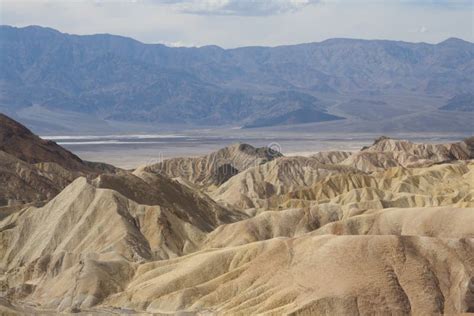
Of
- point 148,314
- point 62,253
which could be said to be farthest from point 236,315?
point 62,253

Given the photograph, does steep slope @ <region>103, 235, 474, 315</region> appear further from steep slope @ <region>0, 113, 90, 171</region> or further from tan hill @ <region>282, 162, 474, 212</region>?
steep slope @ <region>0, 113, 90, 171</region>

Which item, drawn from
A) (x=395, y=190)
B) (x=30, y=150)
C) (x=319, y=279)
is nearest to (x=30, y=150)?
(x=30, y=150)

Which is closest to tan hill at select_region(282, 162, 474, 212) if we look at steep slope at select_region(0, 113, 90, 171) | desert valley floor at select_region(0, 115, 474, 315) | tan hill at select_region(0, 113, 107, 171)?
desert valley floor at select_region(0, 115, 474, 315)

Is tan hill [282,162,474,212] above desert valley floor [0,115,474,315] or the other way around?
the other way around

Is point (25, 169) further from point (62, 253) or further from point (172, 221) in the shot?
point (62, 253)

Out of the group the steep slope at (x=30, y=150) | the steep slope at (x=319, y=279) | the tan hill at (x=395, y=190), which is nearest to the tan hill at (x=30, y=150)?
the steep slope at (x=30, y=150)

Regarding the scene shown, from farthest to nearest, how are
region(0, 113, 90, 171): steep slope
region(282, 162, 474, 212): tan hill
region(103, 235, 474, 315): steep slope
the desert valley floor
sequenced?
region(0, 113, 90, 171): steep slope, region(282, 162, 474, 212): tan hill, the desert valley floor, region(103, 235, 474, 315): steep slope

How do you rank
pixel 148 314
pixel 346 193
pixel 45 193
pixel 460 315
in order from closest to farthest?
pixel 460 315 → pixel 148 314 → pixel 45 193 → pixel 346 193

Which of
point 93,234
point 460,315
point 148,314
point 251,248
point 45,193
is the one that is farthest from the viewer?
point 45,193

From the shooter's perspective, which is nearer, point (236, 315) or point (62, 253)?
point (236, 315)
